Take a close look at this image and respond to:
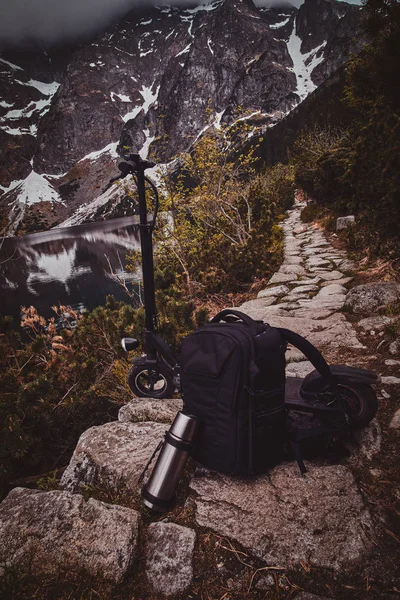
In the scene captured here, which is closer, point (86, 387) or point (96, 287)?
point (86, 387)

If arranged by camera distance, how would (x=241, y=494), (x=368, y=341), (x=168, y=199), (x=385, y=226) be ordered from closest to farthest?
(x=241, y=494), (x=368, y=341), (x=385, y=226), (x=168, y=199)

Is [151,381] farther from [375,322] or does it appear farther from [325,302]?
[325,302]

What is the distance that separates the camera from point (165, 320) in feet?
17.5

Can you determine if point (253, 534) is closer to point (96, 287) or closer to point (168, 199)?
point (168, 199)

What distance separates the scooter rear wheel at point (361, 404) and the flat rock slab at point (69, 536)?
5.62ft

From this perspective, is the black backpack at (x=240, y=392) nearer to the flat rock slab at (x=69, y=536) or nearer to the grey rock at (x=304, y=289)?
the flat rock slab at (x=69, y=536)

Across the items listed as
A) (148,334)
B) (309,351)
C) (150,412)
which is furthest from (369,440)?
(148,334)

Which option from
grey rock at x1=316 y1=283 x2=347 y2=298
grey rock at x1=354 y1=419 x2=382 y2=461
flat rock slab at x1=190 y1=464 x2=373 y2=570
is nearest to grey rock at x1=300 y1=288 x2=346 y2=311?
grey rock at x1=316 y1=283 x2=347 y2=298

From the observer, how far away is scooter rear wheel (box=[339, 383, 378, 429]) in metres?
2.31

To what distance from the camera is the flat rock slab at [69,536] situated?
1582 millimetres

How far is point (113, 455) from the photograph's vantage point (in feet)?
7.57

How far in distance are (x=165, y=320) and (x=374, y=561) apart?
13.7ft

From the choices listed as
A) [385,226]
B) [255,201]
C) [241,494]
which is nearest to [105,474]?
[241,494]

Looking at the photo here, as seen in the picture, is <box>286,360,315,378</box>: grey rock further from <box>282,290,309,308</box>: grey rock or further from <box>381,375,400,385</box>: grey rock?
<box>282,290,309,308</box>: grey rock
